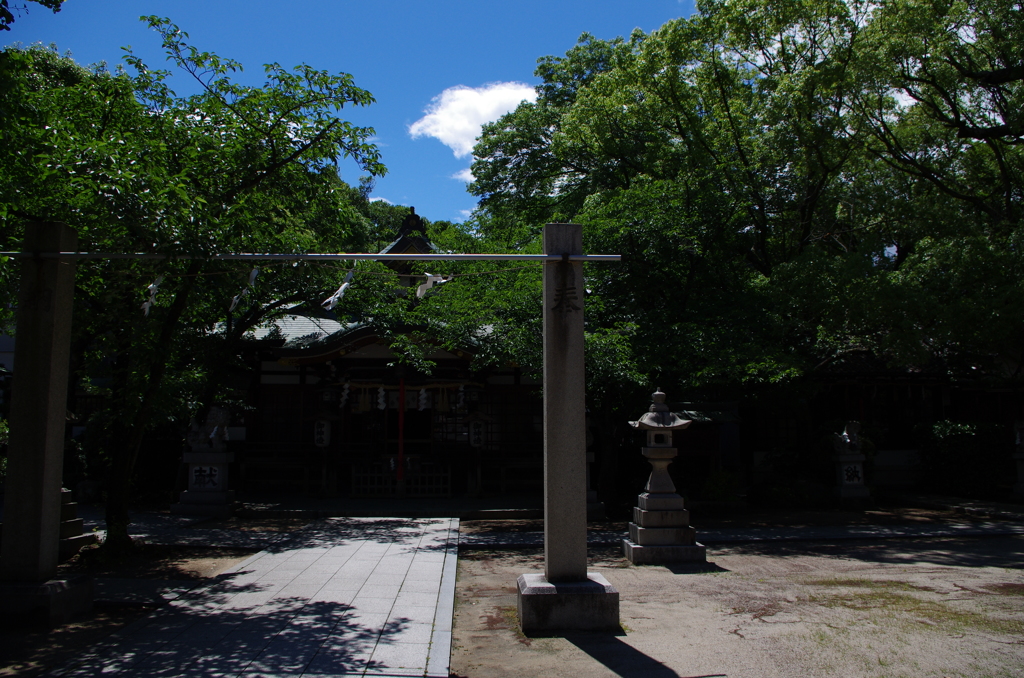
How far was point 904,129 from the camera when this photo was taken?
1606 centimetres

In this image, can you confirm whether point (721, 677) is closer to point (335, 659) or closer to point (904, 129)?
point (335, 659)

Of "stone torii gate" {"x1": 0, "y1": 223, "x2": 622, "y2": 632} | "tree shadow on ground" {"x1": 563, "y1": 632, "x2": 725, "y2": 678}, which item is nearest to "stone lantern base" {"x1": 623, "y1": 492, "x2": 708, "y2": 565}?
"stone torii gate" {"x1": 0, "y1": 223, "x2": 622, "y2": 632}

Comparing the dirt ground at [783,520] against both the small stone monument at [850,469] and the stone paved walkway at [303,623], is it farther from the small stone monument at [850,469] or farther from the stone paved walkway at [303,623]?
the stone paved walkway at [303,623]

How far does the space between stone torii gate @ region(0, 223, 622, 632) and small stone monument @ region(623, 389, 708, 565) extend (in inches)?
141

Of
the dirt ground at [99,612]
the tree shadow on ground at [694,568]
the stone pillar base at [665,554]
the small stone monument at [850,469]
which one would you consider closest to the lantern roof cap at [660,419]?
the stone pillar base at [665,554]

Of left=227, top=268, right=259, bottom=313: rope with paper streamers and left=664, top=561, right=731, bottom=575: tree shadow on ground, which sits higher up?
left=227, top=268, right=259, bottom=313: rope with paper streamers

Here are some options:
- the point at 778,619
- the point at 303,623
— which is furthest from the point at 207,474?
the point at 778,619

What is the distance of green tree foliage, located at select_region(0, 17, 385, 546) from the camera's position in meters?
7.08

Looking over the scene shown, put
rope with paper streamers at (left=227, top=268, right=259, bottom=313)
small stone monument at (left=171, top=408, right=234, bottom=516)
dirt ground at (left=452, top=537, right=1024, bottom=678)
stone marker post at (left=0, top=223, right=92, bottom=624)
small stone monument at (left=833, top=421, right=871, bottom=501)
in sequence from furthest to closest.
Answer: small stone monument at (left=833, top=421, right=871, bottom=501) → small stone monument at (left=171, top=408, right=234, bottom=516) → rope with paper streamers at (left=227, top=268, right=259, bottom=313) → stone marker post at (left=0, top=223, right=92, bottom=624) → dirt ground at (left=452, top=537, right=1024, bottom=678)

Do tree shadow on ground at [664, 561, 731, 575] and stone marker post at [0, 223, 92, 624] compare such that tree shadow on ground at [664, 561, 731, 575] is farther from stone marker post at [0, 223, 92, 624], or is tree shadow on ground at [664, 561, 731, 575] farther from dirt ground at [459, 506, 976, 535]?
stone marker post at [0, 223, 92, 624]

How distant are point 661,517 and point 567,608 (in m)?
4.10

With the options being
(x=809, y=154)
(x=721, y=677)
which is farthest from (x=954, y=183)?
(x=721, y=677)

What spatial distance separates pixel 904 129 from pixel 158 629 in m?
17.9

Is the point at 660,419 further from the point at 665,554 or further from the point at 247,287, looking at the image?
the point at 247,287
